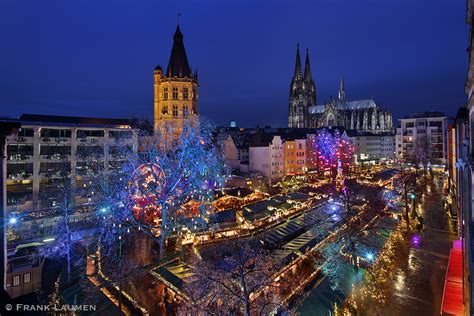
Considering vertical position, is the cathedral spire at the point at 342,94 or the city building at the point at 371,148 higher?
→ the cathedral spire at the point at 342,94

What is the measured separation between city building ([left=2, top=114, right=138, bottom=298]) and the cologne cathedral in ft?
338

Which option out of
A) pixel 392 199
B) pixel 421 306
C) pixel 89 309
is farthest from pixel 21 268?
pixel 392 199

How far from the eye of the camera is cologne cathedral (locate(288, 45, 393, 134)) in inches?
4998

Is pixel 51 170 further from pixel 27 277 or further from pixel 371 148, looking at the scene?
pixel 371 148

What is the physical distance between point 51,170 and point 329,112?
371ft

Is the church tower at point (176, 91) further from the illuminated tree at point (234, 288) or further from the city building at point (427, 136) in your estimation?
the city building at point (427, 136)

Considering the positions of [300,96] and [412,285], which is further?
[300,96]

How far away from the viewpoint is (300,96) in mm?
138125

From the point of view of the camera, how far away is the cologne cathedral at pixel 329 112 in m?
127

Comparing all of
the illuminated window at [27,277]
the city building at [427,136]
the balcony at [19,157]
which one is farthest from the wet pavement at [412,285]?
the city building at [427,136]

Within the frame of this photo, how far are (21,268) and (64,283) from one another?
326 cm

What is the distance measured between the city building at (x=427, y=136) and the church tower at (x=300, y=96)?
194ft

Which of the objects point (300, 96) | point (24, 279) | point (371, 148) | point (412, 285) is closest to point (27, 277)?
point (24, 279)

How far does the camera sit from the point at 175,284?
50.8 feet
